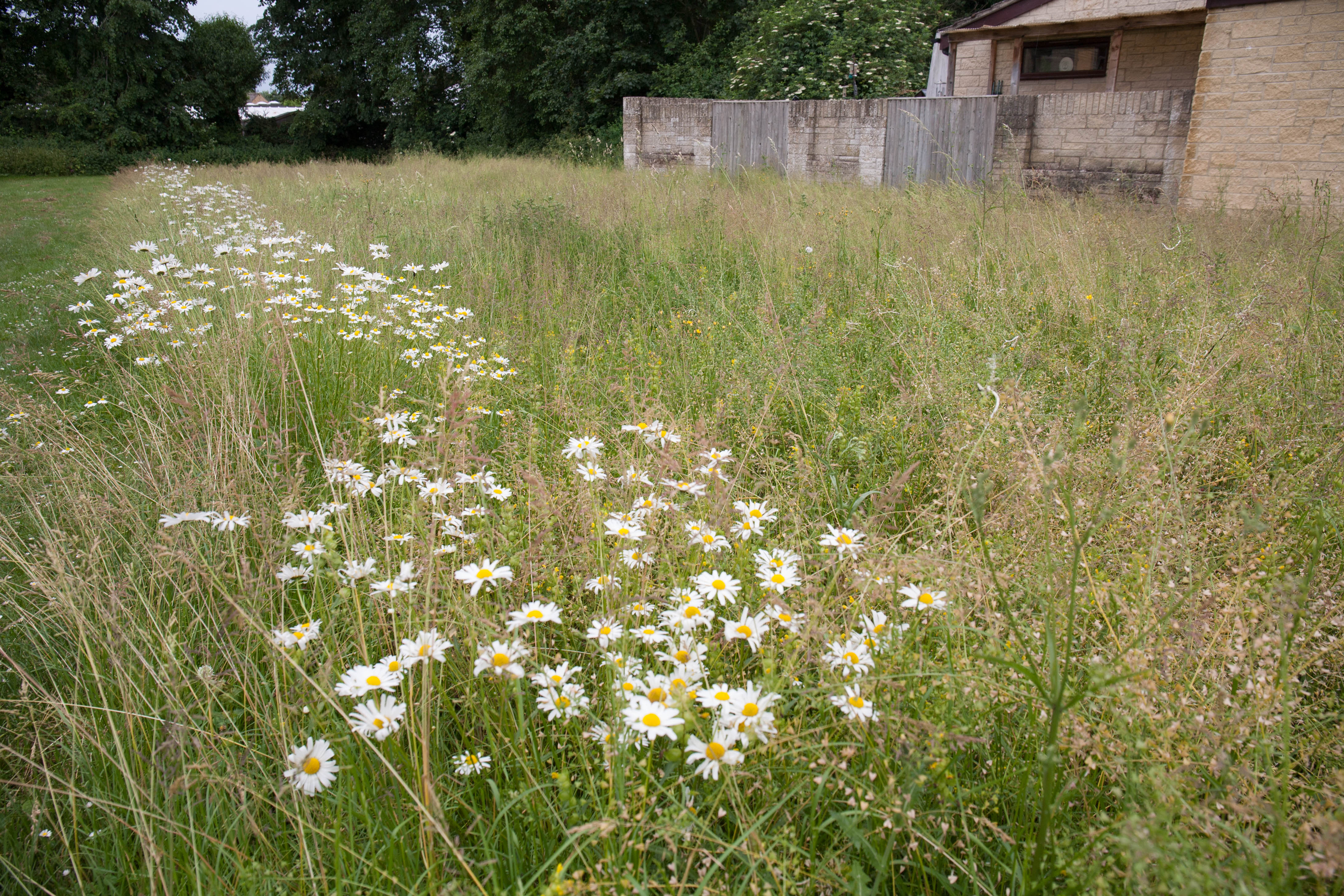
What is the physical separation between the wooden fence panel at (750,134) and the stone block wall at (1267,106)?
5.22m

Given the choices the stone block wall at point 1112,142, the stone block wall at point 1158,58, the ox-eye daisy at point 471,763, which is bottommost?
the ox-eye daisy at point 471,763

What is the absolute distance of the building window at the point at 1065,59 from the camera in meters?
14.9

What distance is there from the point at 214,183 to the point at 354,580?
11.6 meters

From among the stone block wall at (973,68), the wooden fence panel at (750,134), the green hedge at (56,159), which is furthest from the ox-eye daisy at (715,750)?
the green hedge at (56,159)

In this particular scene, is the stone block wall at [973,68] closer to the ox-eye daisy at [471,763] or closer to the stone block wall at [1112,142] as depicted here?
the stone block wall at [1112,142]

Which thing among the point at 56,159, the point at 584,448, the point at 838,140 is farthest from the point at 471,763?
the point at 56,159

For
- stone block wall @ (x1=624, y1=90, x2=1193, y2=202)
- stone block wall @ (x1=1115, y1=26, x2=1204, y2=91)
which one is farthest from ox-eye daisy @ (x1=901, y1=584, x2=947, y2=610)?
stone block wall @ (x1=1115, y1=26, x2=1204, y2=91)

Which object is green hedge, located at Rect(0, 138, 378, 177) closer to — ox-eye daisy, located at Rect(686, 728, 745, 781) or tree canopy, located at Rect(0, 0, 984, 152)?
tree canopy, located at Rect(0, 0, 984, 152)

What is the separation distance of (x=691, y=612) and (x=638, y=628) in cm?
15

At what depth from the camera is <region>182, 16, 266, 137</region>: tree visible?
2823 cm

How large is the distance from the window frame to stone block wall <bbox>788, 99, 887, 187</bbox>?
7076 mm

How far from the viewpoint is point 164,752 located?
1432 mm

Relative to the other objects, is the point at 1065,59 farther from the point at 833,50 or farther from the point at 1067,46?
the point at 833,50

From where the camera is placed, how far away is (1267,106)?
785 centimetres
